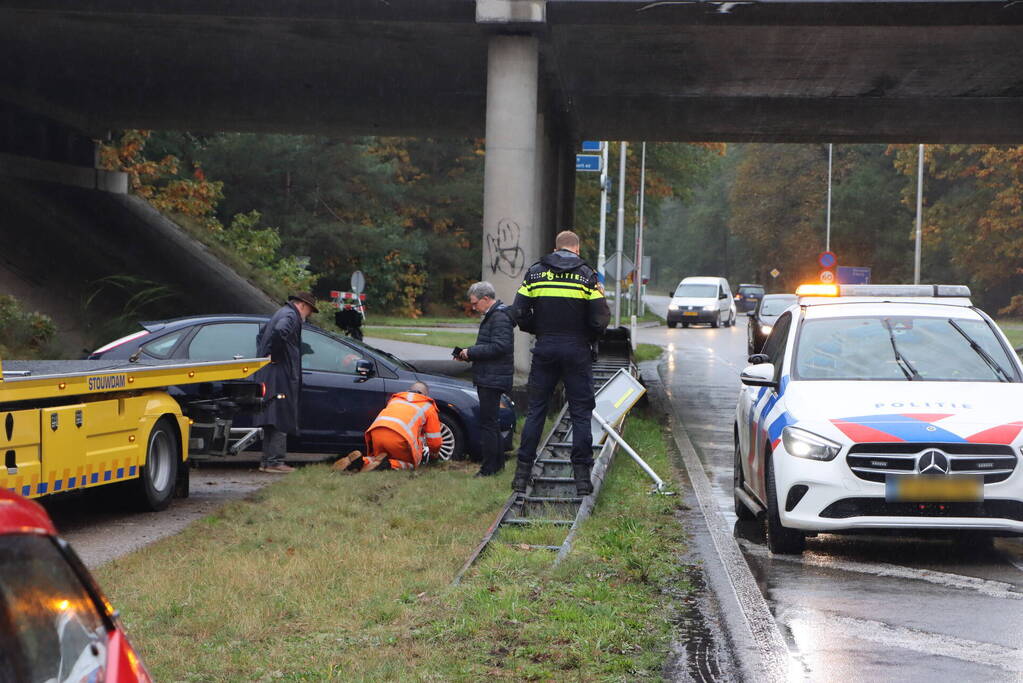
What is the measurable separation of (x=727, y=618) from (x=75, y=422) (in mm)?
4690

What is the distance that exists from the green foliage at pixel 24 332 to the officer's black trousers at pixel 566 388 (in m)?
10.8

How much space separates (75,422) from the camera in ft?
30.7

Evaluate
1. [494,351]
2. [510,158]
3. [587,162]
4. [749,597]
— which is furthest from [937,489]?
[587,162]

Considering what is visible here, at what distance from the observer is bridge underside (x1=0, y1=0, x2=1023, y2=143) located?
18.8 metres

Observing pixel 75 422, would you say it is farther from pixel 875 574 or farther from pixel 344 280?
pixel 344 280

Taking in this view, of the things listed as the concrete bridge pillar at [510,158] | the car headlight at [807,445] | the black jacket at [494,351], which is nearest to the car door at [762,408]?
the car headlight at [807,445]

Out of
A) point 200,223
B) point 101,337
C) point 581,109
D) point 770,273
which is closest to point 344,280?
point 200,223

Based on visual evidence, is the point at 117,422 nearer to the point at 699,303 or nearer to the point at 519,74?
the point at 519,74

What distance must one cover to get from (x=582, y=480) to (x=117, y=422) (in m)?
3.43

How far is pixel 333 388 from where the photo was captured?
1371cm

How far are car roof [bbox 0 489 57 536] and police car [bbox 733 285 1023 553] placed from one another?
6.24 metres

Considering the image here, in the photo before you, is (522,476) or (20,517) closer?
(20,517)

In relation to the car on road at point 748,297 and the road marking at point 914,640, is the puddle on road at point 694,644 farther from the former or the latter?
the car on road at point 748,297

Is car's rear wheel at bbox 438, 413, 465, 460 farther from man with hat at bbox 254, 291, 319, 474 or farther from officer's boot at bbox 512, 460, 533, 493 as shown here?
officer's boot at bbox 512, 460, 533, 493
